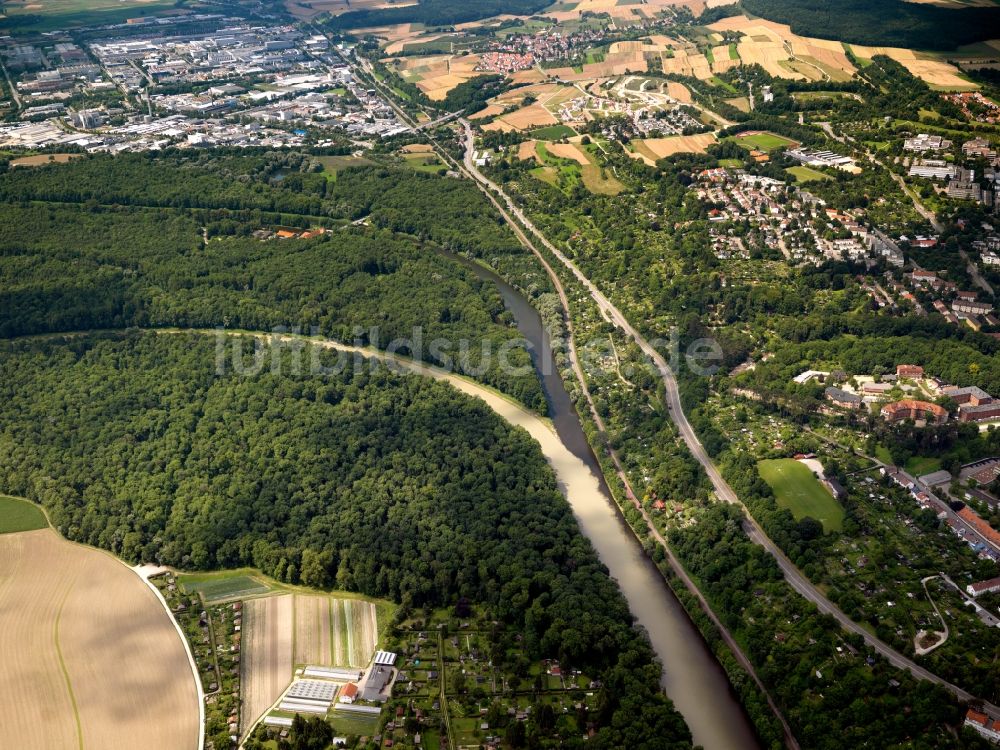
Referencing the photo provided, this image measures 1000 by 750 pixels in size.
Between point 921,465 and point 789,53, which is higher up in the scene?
point 789,53

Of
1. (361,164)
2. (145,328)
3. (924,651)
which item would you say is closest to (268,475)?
(145,328)

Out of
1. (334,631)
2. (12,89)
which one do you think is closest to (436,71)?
(12,89)

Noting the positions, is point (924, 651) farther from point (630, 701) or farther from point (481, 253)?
point (481, 253)

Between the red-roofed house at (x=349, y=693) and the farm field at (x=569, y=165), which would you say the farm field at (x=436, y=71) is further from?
the red-roofed house at (x=349, y=693)

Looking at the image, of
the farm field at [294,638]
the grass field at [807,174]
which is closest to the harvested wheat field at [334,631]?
the farm field at [294,638]

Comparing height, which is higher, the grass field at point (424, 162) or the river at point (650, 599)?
the grass field at point (424, 162)

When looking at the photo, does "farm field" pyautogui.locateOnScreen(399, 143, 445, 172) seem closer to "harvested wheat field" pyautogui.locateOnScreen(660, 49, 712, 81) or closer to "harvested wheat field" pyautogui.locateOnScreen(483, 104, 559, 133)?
"harvested wheat field" pyautogui.locateOnScreen(483, 104, 559, 133)

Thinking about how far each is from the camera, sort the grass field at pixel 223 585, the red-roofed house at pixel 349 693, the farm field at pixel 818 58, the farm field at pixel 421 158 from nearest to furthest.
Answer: the red-roofed house at pixel 349 693 < the grass field at pixel 223 585 < the farm field at pixel 421 158 < the farm field at pixel 818 58

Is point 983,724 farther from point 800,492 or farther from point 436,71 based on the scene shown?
point 436,71
